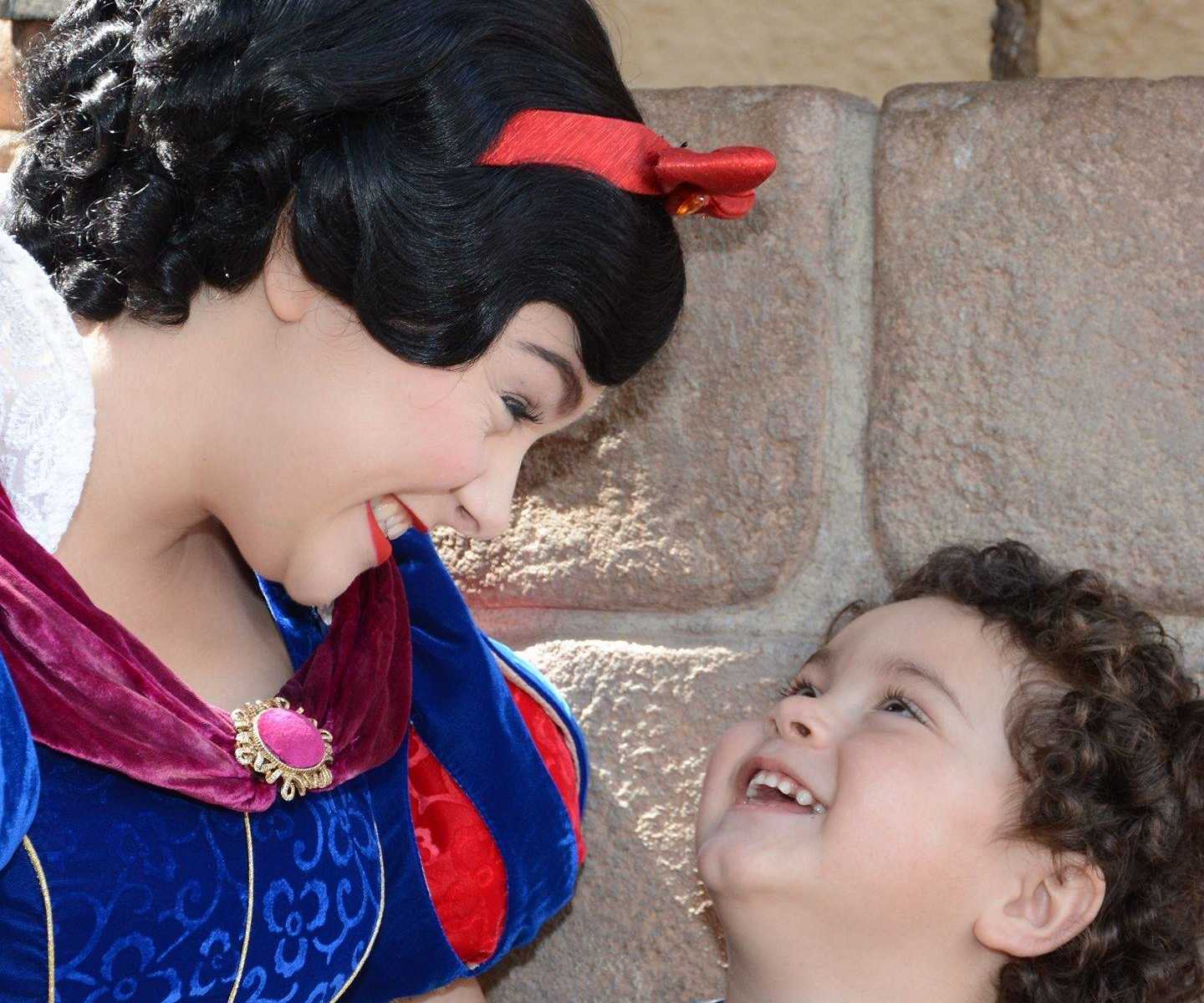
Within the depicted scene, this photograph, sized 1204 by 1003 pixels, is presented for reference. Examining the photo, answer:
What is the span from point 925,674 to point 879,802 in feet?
0.37

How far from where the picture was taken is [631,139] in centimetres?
93

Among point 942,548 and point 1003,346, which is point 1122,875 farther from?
point 1003,346

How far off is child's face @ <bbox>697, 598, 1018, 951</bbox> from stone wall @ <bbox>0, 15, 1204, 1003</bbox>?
128 millimetres

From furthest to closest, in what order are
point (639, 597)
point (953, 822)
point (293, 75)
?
point (639, 597), point (953, 822), point (293, 75)

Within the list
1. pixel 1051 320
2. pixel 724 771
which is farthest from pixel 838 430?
pixel 724 771

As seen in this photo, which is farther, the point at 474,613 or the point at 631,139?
the point at 474,613

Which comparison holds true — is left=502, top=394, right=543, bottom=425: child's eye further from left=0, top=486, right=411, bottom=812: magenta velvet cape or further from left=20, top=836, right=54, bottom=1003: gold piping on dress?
left=20, top=836, right=54, bottom=1003: gold piping on dress

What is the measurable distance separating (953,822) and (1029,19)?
2.74 ft

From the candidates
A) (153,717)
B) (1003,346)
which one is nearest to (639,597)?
(1003,346)

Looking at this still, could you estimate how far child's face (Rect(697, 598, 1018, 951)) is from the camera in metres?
1.00

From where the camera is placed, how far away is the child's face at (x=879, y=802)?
998 mm

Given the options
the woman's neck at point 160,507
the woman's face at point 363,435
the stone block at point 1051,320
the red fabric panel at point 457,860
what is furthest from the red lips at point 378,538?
the stone block at point 1051,320

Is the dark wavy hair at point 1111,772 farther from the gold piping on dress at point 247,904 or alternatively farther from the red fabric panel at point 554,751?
the gold piping on dress at point 247,904

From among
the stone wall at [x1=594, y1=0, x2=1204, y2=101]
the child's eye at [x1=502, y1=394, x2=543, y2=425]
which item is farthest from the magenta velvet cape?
the stone wall at [x1=594, y1=0, x2=1204, y2=101]
